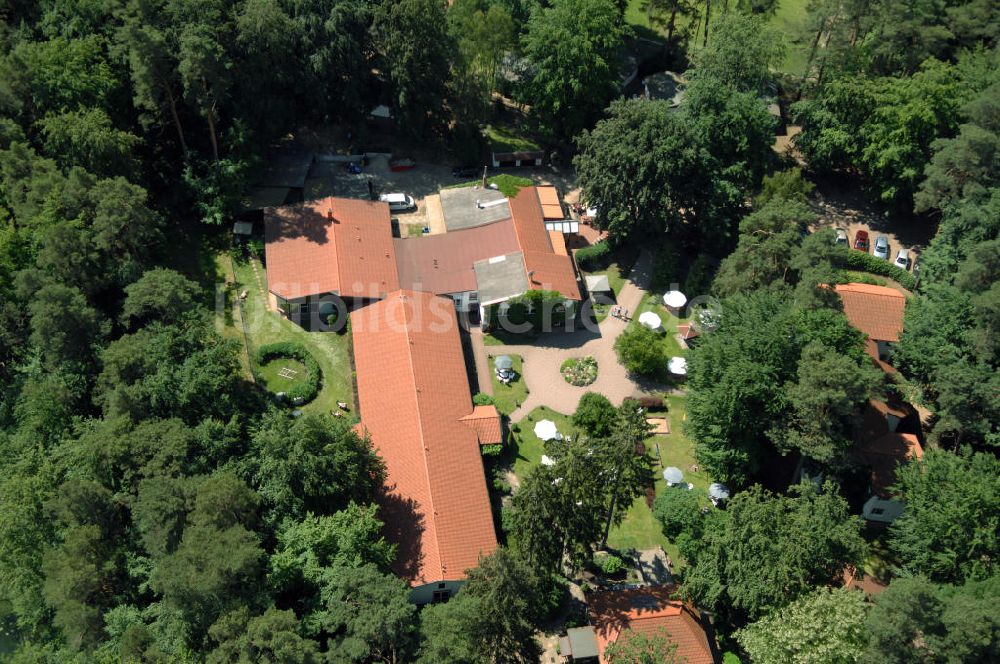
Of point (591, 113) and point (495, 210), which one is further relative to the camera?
point (591, 113)

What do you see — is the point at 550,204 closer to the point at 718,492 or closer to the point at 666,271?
the point at 666,271

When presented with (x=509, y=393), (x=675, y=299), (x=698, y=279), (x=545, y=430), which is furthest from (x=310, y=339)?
(x=698, y=279)

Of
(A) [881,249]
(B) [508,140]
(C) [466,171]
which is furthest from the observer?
(B) [508,140]

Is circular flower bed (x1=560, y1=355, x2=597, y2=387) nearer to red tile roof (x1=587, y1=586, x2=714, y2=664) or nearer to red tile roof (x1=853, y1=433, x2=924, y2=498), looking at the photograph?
red tile roof (x1=587, y1=586, x2=714, y2=664)

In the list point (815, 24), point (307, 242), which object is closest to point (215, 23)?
point (307, 242)

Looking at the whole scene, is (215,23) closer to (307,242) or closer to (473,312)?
(307,242)

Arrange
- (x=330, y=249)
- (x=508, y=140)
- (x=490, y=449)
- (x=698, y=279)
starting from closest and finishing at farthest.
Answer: (x=490, y=449) < (x=330, y=249) < (x=698, y=279) < (x=508, y=140)
